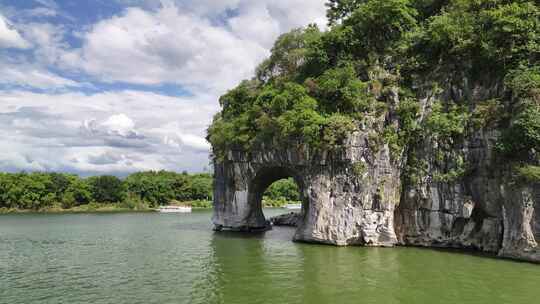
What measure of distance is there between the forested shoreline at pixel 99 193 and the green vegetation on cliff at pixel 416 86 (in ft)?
166

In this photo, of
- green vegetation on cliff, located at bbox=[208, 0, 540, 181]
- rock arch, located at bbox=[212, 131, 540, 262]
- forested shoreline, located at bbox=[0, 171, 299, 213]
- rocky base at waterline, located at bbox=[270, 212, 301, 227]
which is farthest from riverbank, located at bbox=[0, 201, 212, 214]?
rock arch, located at bbox=[212, 131, 540, 262]

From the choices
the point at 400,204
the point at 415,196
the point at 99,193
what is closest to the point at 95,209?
the point at 99,193

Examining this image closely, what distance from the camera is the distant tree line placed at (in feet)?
230

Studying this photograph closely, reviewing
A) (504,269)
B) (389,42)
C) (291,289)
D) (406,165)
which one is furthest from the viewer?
(389,42)

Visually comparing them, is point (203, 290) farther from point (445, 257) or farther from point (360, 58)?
point (360, 58)

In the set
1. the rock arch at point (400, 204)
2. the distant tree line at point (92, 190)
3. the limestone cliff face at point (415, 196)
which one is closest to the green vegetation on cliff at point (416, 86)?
the limestone cliff face at point (415, 196)

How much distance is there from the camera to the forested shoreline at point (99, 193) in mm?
70169

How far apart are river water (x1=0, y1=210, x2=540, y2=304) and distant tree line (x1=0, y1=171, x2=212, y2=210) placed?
48782 millimetres

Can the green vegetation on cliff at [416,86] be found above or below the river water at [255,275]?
above

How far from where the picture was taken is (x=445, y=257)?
21797 mm

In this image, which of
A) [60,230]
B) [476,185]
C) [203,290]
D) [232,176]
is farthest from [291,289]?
[60,230]

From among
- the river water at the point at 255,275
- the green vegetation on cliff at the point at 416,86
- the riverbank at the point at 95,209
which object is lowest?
the river water at the point at 255,275

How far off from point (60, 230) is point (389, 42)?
32.9 m

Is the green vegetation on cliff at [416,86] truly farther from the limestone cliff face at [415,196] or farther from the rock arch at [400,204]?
the rock arch at [400,204]
